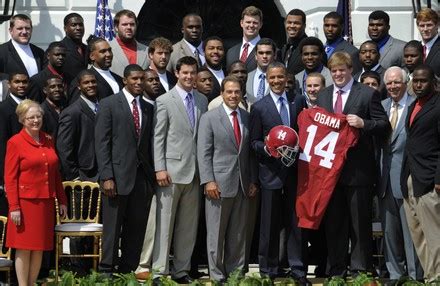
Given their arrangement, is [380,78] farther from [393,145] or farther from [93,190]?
[93,190]

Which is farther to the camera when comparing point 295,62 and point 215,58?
point 295,62

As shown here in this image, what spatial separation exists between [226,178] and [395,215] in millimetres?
1715

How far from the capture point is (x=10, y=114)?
1547cm

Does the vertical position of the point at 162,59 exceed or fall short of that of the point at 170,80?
it exceeds it

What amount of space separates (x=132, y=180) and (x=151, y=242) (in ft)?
2.36

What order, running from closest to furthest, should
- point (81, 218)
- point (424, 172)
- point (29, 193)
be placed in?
point (29, 193) < point (424, 172) < point (81, 218)

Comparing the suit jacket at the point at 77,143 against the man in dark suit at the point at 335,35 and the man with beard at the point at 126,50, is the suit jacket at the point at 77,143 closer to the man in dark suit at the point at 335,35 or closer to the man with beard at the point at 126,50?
the man with beard at the point at 126,50

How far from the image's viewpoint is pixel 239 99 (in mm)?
15297

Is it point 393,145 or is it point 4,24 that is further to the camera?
point 4,24

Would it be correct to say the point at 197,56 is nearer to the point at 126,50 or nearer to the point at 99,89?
the point at 126,50

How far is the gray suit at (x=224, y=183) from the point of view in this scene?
50.0ft

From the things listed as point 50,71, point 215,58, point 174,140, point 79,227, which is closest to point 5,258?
point 79,227

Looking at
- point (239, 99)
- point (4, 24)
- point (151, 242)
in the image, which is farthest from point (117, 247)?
point (4, 24)

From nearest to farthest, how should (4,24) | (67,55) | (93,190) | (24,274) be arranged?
(24,274) → (93,190) → (67,55) → (4,24)
